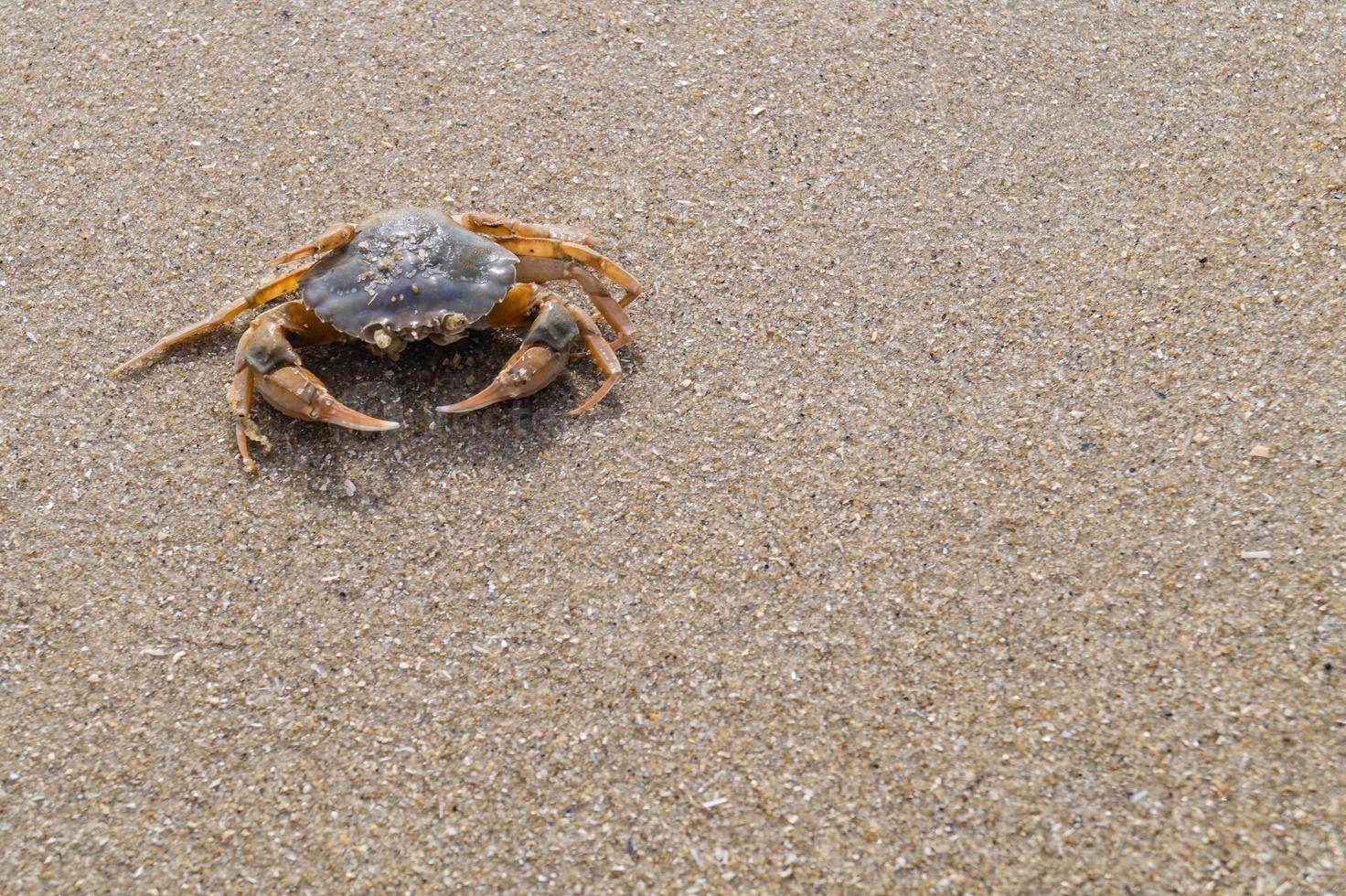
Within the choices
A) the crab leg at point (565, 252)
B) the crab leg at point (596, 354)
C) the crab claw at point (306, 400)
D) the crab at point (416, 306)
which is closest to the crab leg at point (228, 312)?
the crab at point (416, 306)

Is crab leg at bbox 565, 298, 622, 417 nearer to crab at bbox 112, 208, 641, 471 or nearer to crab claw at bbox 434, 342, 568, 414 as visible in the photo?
crab at bbox 112, 208, 641, 471

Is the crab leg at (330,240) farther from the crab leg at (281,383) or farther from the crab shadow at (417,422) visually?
the crab shadow at (417,422)

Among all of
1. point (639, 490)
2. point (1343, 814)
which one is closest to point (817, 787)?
point (639, 490)

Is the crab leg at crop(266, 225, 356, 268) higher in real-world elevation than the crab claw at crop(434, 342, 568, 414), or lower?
higher

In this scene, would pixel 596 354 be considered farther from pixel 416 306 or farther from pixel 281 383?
pixel 281 383

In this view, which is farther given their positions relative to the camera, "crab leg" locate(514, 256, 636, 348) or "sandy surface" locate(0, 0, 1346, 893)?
"crab leg" locate(514, 256, 636, 348)

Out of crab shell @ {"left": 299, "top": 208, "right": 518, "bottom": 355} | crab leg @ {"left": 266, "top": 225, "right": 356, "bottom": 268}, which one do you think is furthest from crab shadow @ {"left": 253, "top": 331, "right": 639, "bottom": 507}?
crab leg @ {"left": 266, "top": 225, "right": 356, "bottom": 268}
